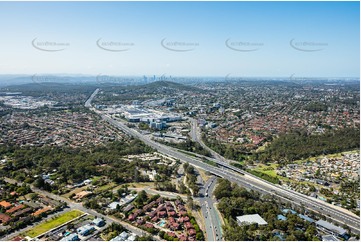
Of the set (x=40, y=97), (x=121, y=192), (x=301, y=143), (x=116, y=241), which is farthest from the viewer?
(x=40, y=97)

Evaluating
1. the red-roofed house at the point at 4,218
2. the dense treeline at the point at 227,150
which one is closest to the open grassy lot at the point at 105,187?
the red-roofed house at the point at 4,218

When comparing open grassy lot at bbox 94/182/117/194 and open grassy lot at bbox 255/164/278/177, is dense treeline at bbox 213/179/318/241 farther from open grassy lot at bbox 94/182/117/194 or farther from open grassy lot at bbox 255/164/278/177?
open grassy lot at bbox 94/182/117/194

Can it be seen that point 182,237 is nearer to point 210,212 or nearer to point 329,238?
point 210,212

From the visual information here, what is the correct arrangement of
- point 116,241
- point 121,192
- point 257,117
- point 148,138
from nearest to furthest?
point 116,241 → point 121,192 → point 148,138 → point 257,117

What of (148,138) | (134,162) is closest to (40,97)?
(148,138)

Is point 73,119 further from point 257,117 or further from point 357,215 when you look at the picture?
point 357,215

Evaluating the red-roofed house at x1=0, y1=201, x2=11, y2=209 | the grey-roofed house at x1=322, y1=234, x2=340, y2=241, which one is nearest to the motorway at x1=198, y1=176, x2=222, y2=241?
the grey-roofed house at x1=322, y1=234, x2=340, y2=241
